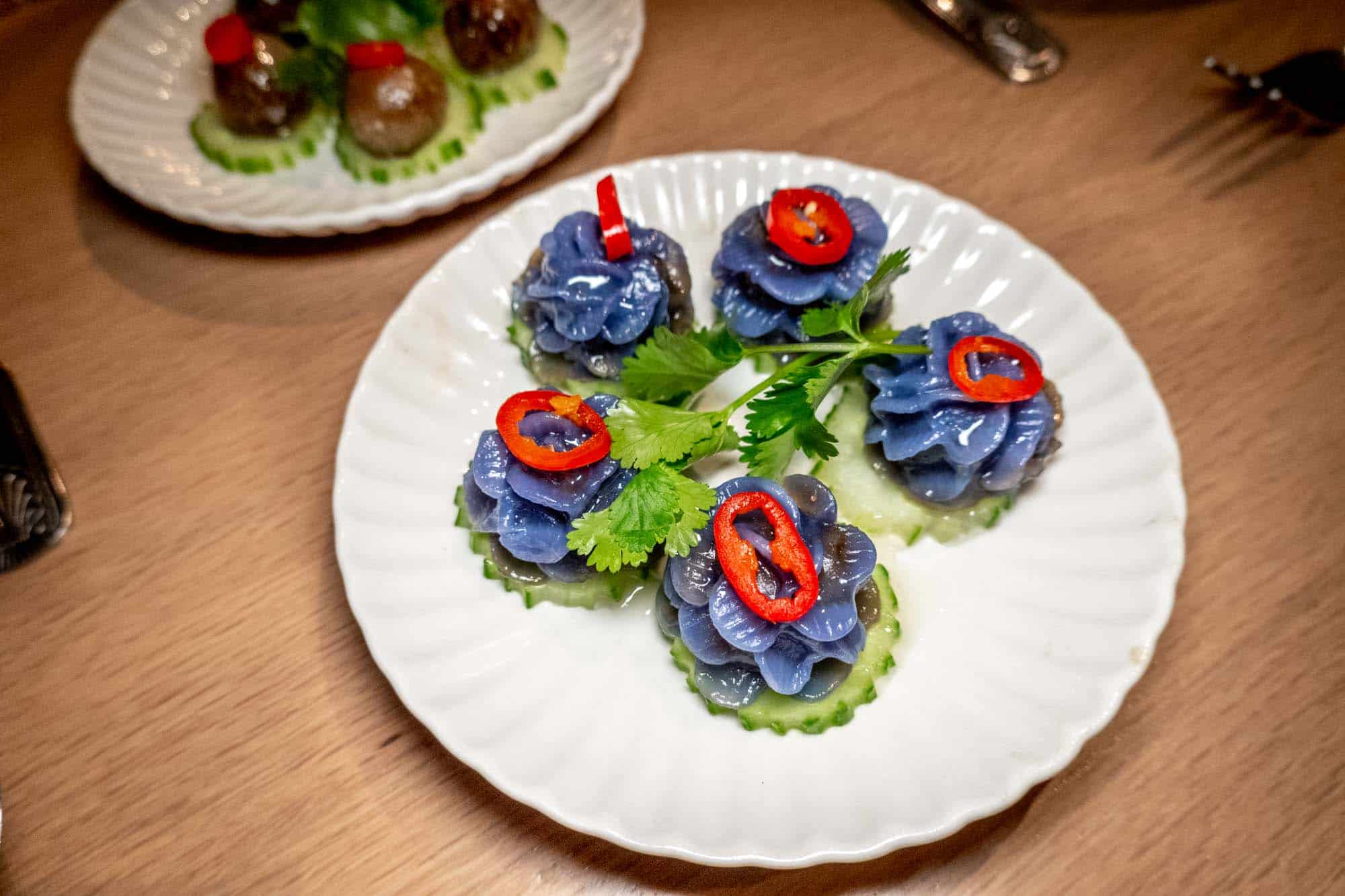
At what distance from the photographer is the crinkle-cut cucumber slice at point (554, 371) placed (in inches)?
105

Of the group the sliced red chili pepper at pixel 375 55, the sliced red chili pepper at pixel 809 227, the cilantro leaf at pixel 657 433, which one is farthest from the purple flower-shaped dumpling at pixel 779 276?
the sliced red chili pepper at pixel 375 55

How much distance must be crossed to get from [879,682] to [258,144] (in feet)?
9.89

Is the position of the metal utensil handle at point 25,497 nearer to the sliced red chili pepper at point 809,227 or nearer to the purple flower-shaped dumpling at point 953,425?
the sliced red chili pepper at point 809,227

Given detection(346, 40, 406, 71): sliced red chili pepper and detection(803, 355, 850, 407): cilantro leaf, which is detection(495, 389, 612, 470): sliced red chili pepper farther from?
detection(346, 40, 406, 71): sliced red chili pepper

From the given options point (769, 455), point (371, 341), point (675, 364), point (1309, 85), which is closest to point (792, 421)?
point (769, 455)

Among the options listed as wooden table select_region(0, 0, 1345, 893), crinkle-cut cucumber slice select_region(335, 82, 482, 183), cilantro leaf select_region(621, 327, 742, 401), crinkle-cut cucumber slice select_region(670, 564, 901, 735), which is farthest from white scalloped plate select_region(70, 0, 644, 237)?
crinkle-cut cucumber slice select_region(670, 564, 901, 735)

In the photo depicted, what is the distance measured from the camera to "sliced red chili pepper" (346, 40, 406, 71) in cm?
326

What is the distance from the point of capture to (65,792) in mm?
2166

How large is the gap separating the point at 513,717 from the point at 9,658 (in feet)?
4.76

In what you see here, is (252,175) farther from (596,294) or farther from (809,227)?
(809,227)

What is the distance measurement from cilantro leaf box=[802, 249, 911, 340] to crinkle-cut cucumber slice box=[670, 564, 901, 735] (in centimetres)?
79

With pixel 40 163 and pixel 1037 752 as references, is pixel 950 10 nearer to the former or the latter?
pixel 1037 752

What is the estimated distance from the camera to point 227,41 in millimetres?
3297

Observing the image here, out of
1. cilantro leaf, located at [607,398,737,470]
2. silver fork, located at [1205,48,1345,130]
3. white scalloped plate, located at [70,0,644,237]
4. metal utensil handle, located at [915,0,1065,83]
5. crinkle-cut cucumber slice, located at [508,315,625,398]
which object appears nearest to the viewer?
cilantro leaf, located at [607,398,737,470]
